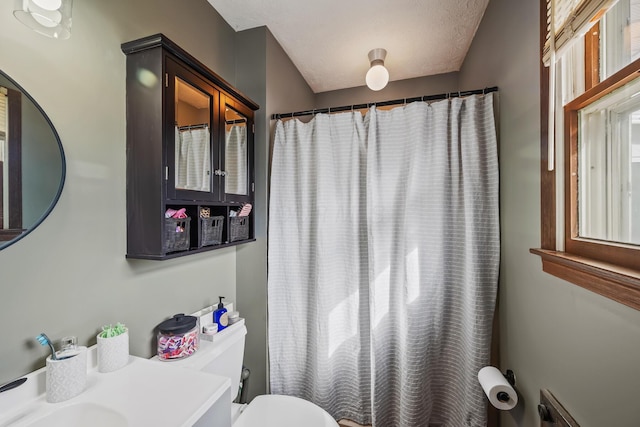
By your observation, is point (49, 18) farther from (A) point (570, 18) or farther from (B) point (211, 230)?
(A) point (570, 18)

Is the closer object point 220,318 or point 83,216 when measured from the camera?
point 83,216

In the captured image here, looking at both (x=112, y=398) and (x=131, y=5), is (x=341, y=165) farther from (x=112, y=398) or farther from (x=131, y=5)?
(x=112, y=398)

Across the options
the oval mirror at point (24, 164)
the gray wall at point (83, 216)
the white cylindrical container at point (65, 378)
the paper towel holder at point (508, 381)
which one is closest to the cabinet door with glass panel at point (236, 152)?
the gray wall at point (83, 216)

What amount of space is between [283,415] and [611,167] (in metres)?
1.55

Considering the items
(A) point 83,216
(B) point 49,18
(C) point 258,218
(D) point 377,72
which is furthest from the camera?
(D) point 377,72

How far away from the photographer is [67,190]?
859mm

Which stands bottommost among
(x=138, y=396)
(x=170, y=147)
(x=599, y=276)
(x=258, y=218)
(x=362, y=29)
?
(x=138, y=396)

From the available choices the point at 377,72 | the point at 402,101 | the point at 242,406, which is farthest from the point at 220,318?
the point at 377,72

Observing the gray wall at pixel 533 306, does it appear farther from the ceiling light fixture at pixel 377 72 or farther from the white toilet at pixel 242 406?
the white toilet at pixel 242 406

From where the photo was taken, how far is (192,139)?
1.15 m

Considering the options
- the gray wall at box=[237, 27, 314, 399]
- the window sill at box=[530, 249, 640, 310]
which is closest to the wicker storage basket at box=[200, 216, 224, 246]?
the gray wall at box=[237, 27, 314, 399]

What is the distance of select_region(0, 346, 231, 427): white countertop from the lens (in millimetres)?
698

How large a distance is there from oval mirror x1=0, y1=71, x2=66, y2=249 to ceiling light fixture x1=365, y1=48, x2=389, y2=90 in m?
1.73

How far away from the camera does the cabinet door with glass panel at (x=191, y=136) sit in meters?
1.03
